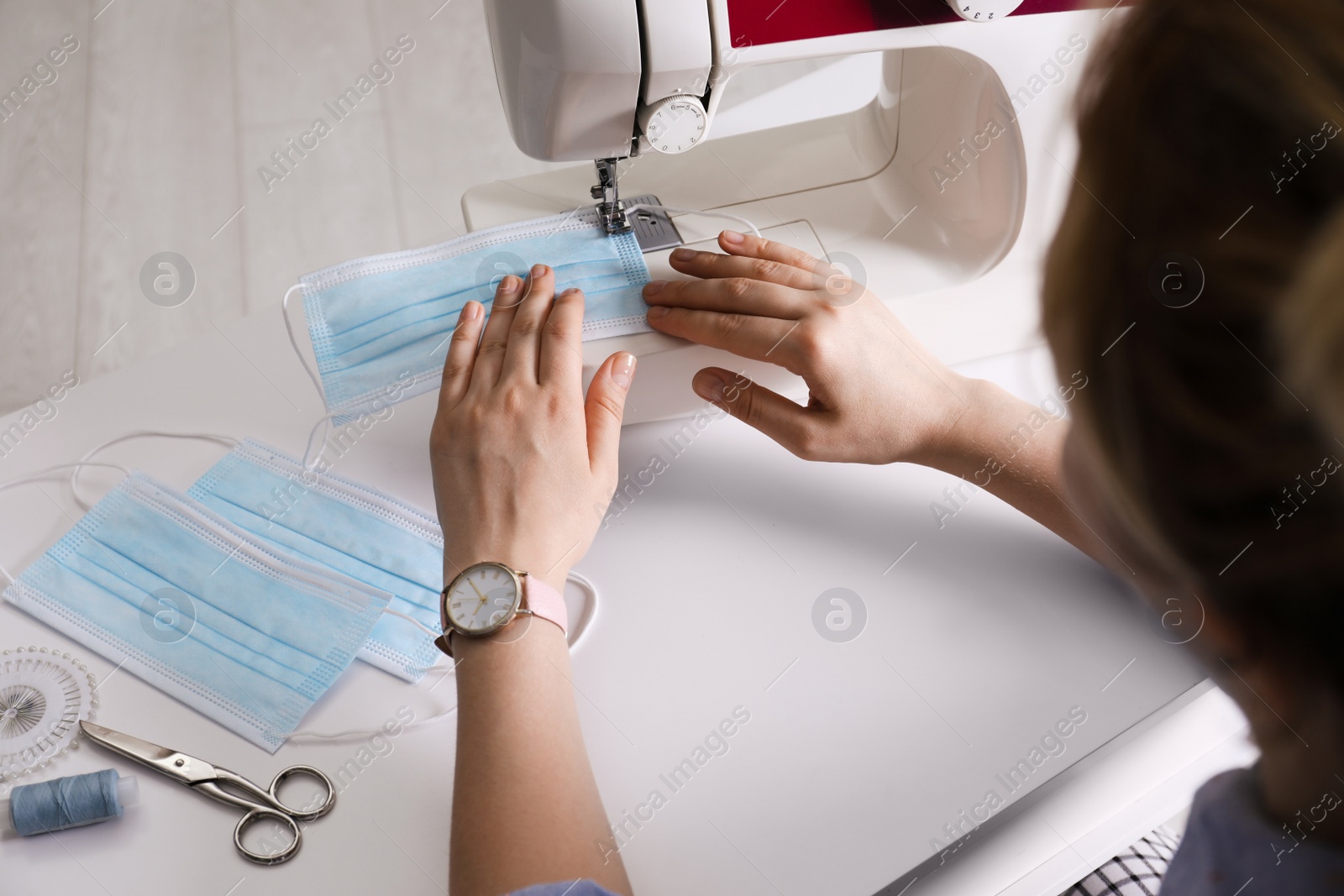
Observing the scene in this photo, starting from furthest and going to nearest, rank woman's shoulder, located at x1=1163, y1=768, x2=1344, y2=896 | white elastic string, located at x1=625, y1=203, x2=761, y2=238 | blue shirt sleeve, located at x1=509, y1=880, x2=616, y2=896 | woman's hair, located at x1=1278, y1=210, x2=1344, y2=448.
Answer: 1. white elastic string, located at x1=625, y1=203, x2=761, y2=238
2. blue shirt sleeve, located at x1=509, y1=880, x2=616, y2=896
3. woman's shoulder, located at x1=1163, y1=768, x2=1344, y2=896
4. woman's hair, located at x1=1278, y1=210, x2=1344, y2=448

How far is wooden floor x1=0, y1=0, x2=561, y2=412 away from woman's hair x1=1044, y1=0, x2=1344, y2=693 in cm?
219

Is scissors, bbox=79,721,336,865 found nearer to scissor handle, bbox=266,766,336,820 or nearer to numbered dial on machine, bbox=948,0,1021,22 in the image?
scissor handle, bbox=266,766,336,820

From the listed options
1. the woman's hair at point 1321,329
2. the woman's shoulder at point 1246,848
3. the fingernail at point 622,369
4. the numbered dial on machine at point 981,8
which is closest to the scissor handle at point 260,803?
the fingernail at point 622,369

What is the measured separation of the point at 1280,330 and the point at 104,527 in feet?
3.45

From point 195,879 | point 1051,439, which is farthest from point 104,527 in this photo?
point 1051,439

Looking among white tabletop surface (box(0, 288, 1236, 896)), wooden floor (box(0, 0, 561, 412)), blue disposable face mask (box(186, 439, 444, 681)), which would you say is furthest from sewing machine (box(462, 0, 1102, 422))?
wooden floor (box(0, 0, 561, 412))

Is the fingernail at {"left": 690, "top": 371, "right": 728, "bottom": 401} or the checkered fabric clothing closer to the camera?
the checkered fabric clothing

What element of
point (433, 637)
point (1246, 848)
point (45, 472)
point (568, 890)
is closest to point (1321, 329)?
point (1246, 848)

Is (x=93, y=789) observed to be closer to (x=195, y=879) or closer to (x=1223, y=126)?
(x=195, y=879)

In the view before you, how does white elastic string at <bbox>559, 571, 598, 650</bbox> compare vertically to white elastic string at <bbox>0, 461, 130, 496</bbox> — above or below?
below

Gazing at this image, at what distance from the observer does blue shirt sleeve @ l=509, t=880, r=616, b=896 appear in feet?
2.21

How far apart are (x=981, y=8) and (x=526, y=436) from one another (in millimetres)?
611

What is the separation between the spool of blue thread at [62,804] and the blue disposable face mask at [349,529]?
231 mm

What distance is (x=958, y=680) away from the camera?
0.93m
